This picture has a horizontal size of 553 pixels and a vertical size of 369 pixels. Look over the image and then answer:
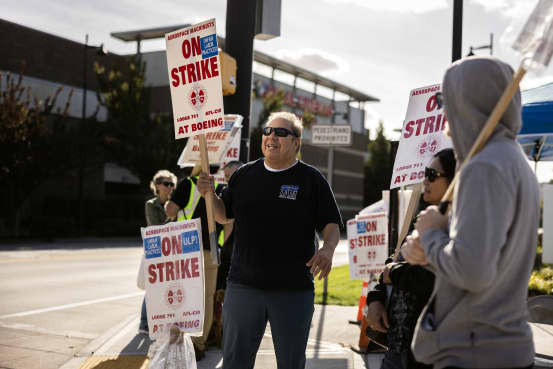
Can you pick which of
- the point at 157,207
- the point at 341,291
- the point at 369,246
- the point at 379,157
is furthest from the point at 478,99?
the point at 379,157

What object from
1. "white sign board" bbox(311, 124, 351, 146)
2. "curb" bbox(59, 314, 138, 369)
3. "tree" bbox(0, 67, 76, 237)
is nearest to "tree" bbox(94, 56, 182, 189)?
"tree" bbox(0, 67, 76, 237)

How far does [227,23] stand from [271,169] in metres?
3.28

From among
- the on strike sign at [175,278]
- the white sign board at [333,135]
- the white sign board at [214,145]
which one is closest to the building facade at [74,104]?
the white sign board at [333,135]

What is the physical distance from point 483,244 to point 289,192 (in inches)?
81.5

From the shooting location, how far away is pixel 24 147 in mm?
27906

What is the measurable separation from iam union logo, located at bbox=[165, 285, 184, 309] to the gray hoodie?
2902 mm

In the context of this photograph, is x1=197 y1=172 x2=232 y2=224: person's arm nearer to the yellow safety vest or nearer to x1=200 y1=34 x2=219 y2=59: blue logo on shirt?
x1=200 y1=34 x2=219 y2=59: blue logo on shirt

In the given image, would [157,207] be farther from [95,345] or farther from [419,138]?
[419,138]

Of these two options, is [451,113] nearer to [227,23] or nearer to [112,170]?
[227,23]

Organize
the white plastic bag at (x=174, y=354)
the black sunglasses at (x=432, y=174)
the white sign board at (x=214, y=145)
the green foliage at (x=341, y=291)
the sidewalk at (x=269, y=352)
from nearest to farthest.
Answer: the black sunglasses at (x=432, y=174), the white plastic bag at (x=174, y=354), the sidewalk at (x=269, y=352), the white sign board at (x=214, y=145), the green foliage at (x=341, y=291)

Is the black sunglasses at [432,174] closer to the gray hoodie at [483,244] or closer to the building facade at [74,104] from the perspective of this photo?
the gray hoodie at [483,244]

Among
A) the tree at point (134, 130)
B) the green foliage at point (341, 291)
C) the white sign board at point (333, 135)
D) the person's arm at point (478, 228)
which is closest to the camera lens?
the person's arm at point (478, 228)

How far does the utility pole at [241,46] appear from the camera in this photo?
6598 millimetres

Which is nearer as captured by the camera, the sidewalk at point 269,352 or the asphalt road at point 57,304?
the sidewalk at point 269,352
